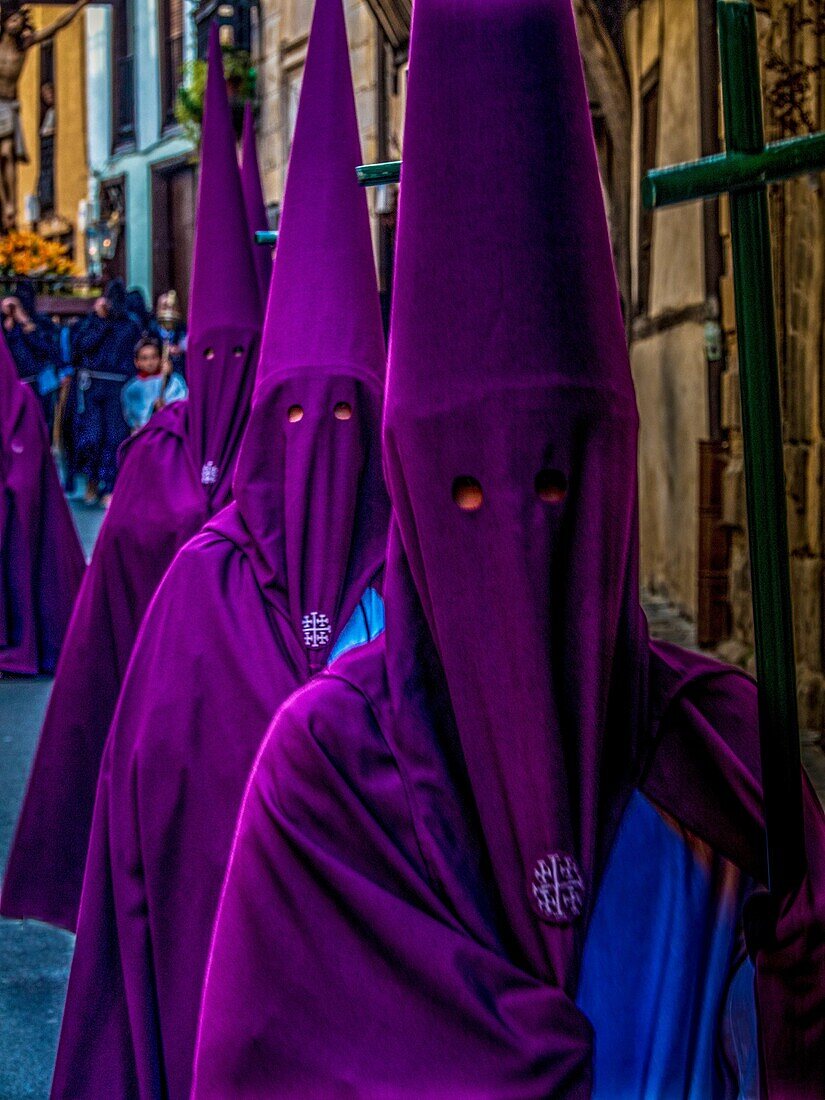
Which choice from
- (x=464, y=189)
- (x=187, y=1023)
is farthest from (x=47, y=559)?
(x=464, y=189)

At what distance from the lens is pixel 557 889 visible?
180 centimetres

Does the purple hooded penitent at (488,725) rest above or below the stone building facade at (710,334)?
below

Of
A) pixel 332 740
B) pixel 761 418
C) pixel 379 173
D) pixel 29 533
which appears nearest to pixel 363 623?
pixel 379 173

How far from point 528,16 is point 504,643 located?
29.8 inches

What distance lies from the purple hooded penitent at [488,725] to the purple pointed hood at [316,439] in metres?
1.47

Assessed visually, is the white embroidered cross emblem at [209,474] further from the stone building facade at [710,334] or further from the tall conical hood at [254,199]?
the stone building facade at [710,334]

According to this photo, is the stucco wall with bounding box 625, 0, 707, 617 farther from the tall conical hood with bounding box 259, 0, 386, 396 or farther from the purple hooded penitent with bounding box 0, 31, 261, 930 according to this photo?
the tall conical hood with bounding box 259, 0, 386, 396

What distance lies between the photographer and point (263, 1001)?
185 cm

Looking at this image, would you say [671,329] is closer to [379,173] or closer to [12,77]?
[379,173]

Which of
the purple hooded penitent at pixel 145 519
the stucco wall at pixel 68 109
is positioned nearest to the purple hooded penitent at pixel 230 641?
the purple hooded penitent at pixel 145 519

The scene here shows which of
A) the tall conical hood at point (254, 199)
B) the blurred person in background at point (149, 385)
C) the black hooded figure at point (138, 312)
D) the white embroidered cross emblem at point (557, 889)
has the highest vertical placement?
the black hooded figure at point (138, 312)

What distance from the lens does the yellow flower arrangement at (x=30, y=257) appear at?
20.9m

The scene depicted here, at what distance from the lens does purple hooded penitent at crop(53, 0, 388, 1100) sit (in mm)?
2992

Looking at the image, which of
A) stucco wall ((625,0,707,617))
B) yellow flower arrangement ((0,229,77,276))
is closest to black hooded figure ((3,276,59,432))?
yellow flower arrangement ((0,229,77,276))
